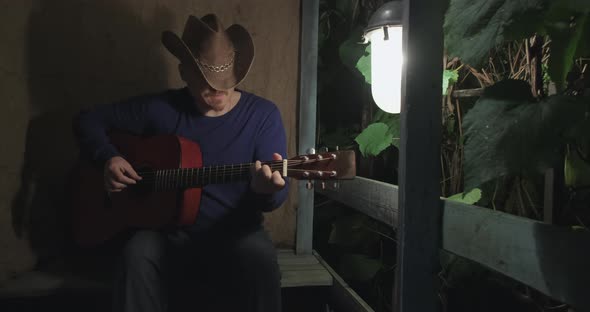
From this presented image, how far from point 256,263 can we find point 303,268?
78cm

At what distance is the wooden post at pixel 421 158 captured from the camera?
130cm

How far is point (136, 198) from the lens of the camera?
77.4 inches

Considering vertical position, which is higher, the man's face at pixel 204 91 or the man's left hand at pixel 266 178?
the man's face at pixel 204 91

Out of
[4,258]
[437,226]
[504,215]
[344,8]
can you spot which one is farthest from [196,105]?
[344,8]

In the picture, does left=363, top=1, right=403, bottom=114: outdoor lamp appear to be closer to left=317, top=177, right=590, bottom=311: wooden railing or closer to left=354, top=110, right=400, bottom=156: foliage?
left=354, top=110, right=400, bottom=156: foliage

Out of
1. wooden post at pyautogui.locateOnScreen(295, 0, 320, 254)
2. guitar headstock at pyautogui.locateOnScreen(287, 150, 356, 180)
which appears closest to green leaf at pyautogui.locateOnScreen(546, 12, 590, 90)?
guitar headstock at pyautogui.locateOnScreen(287, 150, 356, 180)

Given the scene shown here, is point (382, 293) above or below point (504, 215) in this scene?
below

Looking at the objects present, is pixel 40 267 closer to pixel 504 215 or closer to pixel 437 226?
pixel 437 226

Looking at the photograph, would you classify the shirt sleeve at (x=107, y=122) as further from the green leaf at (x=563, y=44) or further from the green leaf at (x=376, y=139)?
the green leaf at (x=563, y=44)

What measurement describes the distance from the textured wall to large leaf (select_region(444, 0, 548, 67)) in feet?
6.30

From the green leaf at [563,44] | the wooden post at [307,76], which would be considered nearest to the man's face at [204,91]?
the wooden post at [307,76]

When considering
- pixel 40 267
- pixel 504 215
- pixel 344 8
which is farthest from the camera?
pixel 344 8

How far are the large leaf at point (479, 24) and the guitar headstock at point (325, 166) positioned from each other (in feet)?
2.29

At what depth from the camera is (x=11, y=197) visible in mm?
2197
